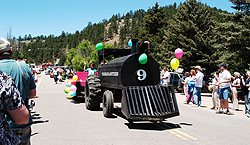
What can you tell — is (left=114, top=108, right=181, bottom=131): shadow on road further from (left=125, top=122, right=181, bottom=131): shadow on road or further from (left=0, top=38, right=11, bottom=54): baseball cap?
(left=0, top=38, right=11, bottom=54): baseball cap

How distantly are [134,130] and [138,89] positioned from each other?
121 cm

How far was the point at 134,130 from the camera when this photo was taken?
289 inches

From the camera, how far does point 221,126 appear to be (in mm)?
8156

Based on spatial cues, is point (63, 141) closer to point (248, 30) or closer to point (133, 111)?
point (133, 111)

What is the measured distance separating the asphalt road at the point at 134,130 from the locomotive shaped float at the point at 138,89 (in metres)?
0.49

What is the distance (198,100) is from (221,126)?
15.3ft

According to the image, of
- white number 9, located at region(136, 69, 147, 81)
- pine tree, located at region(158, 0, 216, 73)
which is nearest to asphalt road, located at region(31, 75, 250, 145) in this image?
white number 9, located at region(136, 69, 147, 81)

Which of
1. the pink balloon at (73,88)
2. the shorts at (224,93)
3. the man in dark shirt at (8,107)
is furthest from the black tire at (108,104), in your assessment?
the man in dark shirt at (8,107)

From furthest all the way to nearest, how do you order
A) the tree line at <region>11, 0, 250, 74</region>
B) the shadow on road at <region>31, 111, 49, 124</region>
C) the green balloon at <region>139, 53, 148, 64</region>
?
the tree line at <region>11, 0, 250, 74</region> → the shadow on road at <region>31, 111, 49, 124</region> → the green balloon at <region>139, 53, 148, 64</region>

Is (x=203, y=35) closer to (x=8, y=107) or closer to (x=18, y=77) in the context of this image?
(x=18, y=77)

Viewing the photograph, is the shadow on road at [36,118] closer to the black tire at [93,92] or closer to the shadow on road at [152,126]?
the black tire at [93,92]

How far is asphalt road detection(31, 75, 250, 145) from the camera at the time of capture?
625 cm

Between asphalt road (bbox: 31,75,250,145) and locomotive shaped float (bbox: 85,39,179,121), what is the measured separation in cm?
49

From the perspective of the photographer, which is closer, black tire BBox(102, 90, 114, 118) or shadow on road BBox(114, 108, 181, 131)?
shadow on road BBox(114, 108, 181, 131)
